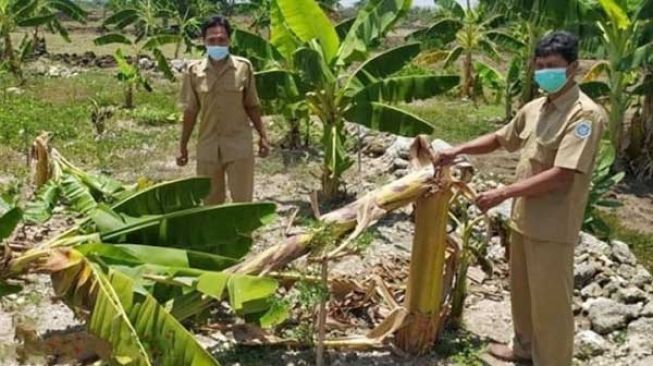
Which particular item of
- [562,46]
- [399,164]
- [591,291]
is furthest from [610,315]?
[399,164]

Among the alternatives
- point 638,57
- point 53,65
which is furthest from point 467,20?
point 53,65

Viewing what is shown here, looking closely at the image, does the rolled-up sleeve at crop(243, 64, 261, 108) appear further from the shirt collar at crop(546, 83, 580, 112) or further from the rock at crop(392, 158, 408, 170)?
the rock at crop(392, 158, 408, 170)

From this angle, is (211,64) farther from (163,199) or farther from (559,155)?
(559,155)

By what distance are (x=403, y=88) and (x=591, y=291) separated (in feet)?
8.23

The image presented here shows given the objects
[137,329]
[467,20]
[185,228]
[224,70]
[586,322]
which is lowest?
[586,322]

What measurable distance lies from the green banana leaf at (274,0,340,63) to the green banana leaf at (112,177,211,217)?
10.9 ft

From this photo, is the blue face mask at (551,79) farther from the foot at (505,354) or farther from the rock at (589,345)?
the rock at (589,345)

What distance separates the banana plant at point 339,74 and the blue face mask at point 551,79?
3.04 metres

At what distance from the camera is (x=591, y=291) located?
548 cm

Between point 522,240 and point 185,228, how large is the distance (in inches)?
72.0

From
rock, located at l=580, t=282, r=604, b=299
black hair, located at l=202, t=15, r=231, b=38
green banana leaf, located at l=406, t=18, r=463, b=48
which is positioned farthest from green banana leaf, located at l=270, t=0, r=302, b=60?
green banana leaf, located at l=406, t=18, r=463, b=48

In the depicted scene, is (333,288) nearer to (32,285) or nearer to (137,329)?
(137,329)

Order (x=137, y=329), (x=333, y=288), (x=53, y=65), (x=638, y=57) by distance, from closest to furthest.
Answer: (x=137, y=329), (x=333, y=288), (x=638, y=57), (x=53, y=65)

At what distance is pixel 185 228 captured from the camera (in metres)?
4.05
